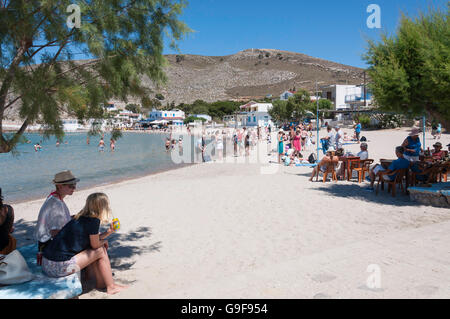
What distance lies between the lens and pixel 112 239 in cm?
578

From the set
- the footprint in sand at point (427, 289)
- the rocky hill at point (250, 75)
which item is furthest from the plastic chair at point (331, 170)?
the rocky hill at point (250, 75)

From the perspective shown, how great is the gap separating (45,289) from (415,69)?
7.09 metres

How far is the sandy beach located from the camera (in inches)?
141

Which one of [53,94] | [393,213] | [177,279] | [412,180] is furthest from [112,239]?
[412,180]

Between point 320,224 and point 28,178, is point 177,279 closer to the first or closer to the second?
point 320,224

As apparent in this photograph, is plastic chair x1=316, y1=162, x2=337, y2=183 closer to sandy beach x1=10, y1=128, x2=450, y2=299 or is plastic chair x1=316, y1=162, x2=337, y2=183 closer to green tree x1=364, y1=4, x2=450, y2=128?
sandy beach x1=10, y1=128, x2=450, y2=299

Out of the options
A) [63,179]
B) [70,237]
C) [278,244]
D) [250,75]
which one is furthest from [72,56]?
[250,75]

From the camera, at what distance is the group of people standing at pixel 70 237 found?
137 inches

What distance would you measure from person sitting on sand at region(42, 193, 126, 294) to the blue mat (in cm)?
8

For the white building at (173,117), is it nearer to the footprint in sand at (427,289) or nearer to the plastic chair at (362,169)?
the plastic chair at (362,169)

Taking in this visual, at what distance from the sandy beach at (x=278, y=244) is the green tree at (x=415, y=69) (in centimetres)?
198

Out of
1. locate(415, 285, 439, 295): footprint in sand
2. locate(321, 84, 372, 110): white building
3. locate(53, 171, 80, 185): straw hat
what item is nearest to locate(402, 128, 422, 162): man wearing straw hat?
locate(415, 285, 439, 295): footprint in sand
